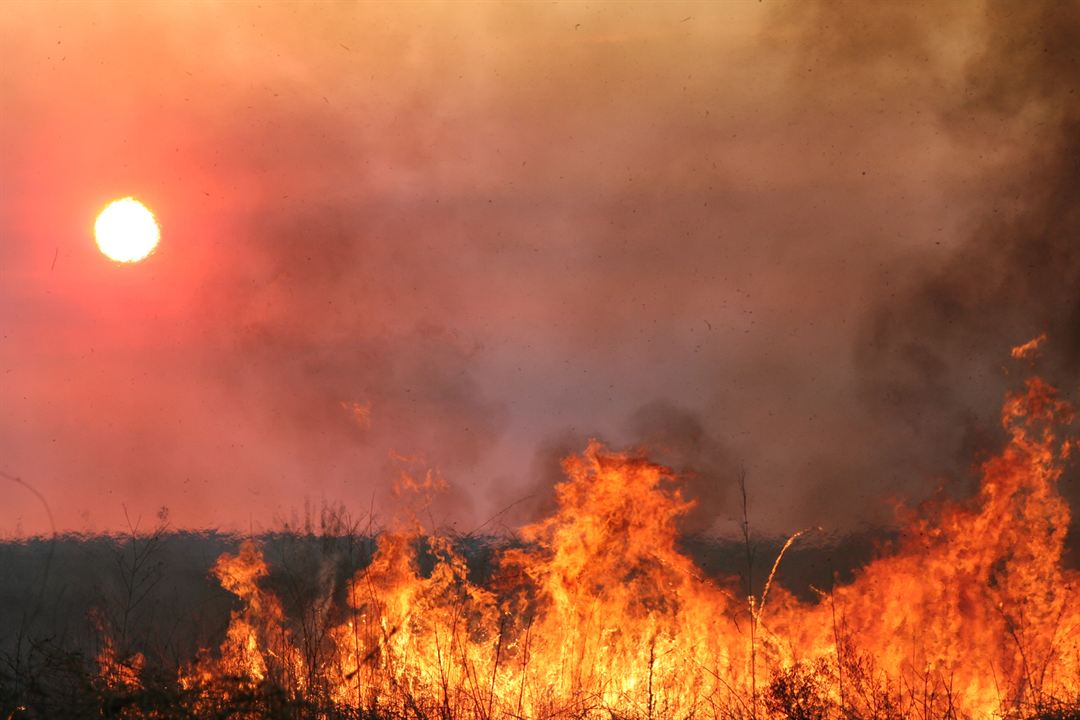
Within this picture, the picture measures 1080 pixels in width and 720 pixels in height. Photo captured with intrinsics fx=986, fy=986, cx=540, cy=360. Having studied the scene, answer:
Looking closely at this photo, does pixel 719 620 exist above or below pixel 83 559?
below

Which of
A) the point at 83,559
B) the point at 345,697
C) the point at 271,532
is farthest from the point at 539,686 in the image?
the point at 83,559

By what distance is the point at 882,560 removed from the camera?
48.3 feet

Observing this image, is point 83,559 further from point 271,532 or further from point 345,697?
point 345,697

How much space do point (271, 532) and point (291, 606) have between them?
83.5 inches

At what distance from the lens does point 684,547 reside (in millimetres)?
15328

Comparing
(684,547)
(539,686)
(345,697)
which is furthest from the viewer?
(684,547)

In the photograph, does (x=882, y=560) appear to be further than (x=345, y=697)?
Yes

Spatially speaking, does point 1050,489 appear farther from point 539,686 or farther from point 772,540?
point 539,686

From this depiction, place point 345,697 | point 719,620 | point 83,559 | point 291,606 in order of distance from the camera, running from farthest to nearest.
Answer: point 83,559 → point 719,620 → point 291,606 → point 345,697

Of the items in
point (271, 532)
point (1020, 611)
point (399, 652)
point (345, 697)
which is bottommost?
point (345, 697)

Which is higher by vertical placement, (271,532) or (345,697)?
(271,532)

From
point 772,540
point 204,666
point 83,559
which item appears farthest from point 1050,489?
point 83,559

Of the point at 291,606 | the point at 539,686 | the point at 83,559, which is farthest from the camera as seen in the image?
the point at 83,559

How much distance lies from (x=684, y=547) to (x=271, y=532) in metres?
6.31
